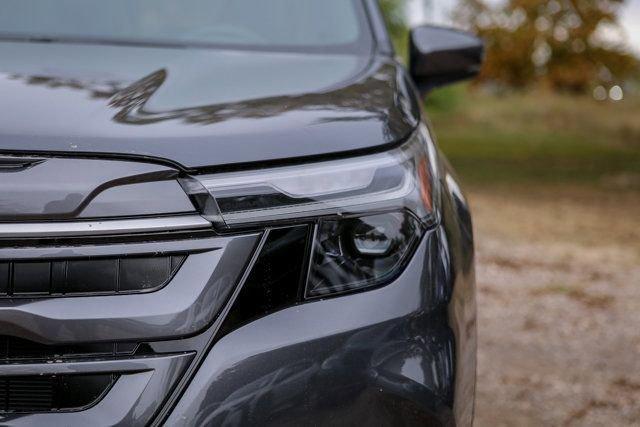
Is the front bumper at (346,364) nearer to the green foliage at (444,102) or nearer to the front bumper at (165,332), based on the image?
the front bumper at (165,332)

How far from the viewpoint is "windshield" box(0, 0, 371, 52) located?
274 centimetres

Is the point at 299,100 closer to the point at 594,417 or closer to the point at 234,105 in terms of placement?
the point at 234,105

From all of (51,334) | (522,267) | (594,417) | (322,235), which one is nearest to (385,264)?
(322,235)

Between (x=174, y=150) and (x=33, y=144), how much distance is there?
24cm

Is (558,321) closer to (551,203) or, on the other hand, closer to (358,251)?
(358,251)

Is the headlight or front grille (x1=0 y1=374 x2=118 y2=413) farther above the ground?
the headlight

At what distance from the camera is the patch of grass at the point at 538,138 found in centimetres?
1664

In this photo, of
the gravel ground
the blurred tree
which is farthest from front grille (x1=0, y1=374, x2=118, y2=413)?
the blurred tree

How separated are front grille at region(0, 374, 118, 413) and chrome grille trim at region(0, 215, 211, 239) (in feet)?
0.77

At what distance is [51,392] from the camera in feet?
5.10

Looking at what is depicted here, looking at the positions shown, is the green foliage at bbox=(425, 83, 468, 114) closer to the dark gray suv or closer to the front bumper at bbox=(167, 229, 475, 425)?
the dark gray suv

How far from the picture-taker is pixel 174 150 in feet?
5.48

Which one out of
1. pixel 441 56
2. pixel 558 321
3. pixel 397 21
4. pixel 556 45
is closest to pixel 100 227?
pixel 441 56

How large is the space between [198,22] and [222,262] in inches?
60.6
